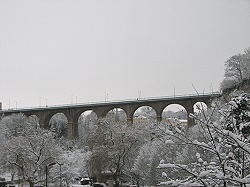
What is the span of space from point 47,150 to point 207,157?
14.9m

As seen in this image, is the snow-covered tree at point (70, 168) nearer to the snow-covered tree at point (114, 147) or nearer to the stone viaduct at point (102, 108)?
the snow-covered tree at point (114, 147)

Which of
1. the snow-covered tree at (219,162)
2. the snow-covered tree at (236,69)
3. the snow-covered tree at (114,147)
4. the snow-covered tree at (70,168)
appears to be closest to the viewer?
the snow-covered tree at (219,162)

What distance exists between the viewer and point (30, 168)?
2912 centimetres

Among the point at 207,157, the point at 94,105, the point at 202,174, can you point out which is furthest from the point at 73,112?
the point at 202,174

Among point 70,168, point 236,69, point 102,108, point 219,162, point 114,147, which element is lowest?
point 70,168

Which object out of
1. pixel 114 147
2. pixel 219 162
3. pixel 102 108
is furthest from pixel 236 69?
pixel 219 162

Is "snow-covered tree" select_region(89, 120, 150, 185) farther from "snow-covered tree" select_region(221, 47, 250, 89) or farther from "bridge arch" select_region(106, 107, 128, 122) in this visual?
"snow-covered tree" select_region(221, 47, 250, 89)

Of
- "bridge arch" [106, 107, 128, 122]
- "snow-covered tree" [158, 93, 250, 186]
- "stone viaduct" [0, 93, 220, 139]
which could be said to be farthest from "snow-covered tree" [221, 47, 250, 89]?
"snow-covered tree" [158, 93, 250, 186]

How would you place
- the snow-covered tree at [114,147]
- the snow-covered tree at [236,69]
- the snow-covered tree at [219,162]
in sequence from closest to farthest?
the snow-covered tree at [219,162] → the snow-covered tree at [114,147] → the snow-covered tree at [236,69]

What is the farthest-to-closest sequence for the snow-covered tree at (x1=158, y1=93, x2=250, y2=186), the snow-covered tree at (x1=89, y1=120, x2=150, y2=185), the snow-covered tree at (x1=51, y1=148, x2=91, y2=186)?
the snow-covered tree at (x1=51, y1=148, x2=91, y2=186), the snow-covered tree at (x1=89, y1=120, x2=150, y2=185), the snow-covered tree at (x1=158, y1=93, x2=250, y2=186)

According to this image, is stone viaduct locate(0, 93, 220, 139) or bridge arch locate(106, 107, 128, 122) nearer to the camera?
bridge arch locate(106, 107, 128, 122)

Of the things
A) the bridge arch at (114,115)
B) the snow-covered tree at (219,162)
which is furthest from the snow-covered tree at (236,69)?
the snow-covered tree at (219,162)

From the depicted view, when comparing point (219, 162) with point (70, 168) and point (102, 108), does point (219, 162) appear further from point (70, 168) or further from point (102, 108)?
point (102, 108)

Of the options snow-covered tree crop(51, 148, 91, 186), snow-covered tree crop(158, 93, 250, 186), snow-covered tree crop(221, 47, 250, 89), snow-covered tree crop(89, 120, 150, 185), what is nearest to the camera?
snow-covered tree crop(158, 93, 250, 186)
